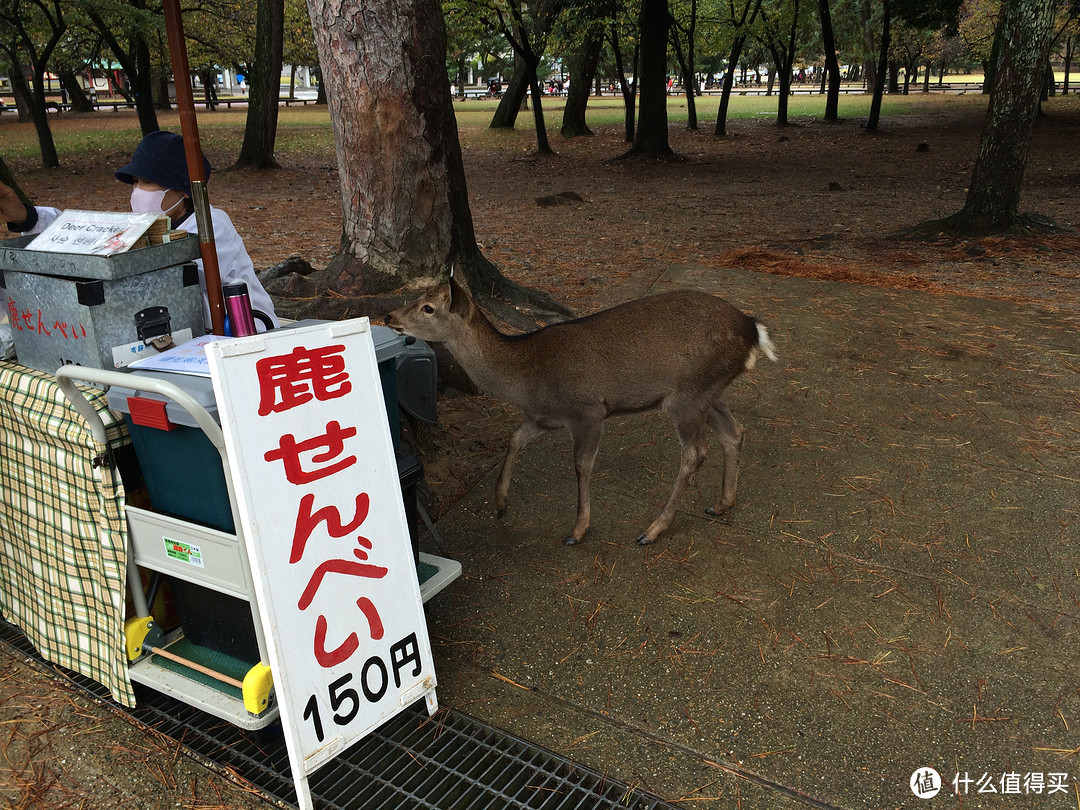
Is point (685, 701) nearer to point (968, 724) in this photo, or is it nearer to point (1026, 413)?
point (968, 724)

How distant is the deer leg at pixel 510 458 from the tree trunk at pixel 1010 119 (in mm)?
7473

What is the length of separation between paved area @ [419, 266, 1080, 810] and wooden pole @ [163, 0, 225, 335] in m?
1.52

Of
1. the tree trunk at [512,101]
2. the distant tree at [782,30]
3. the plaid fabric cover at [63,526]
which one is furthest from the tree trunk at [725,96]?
the plaid fabric cover at [63,526]

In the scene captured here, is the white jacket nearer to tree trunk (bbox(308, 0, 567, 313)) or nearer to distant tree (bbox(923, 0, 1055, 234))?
tree trunk (bbox(308, 0, 567, 313))

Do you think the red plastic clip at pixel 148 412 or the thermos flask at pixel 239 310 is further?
the thermos flask at pixel 239 310

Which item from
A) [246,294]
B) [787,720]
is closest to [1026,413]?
[787,720]

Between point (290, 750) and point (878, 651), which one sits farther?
point (878, 651)

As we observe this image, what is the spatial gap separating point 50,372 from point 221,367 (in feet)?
3.55

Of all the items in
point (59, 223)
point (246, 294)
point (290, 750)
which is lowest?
point (290, 750)

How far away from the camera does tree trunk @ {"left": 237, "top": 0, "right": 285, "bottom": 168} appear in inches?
643

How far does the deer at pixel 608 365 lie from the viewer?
394 cm

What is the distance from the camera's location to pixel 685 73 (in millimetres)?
26516

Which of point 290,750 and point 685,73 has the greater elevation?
point 685,73

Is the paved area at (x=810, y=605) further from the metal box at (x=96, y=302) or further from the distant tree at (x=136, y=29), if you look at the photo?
the distant tree at (x=136, y=29)
